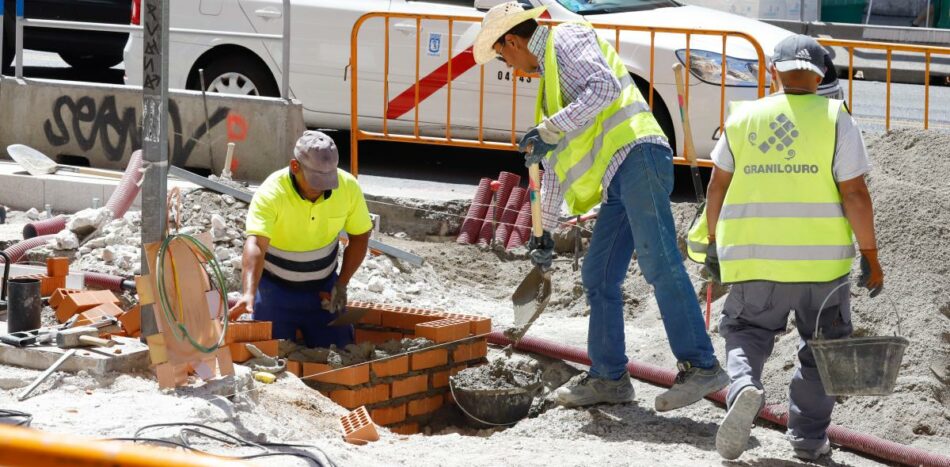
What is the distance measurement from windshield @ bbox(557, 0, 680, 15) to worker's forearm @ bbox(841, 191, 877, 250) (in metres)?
5.20

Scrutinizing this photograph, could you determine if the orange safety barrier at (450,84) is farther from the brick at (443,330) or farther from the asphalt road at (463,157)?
the brick at (443,330)

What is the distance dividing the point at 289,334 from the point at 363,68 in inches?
153

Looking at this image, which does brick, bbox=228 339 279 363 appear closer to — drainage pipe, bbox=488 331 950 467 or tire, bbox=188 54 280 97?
drainage pipe, bbox=488 331 950 467

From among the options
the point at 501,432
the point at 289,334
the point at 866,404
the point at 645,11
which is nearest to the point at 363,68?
the point at 645,11

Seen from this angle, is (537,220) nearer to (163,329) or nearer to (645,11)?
(163,329)

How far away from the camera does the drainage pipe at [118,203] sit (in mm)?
8375

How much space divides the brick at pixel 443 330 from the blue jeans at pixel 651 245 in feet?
3.10

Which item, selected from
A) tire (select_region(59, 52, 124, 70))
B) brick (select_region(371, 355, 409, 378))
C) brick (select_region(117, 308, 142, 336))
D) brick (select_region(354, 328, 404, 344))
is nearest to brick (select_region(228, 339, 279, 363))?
brick (select_region(371, 355, 409, 378))

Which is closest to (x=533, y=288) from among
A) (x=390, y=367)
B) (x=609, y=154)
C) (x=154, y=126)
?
(x=390, y=367)

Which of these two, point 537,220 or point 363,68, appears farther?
point 363,68

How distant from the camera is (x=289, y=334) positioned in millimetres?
6551

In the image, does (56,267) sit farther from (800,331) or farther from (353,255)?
(800,331)

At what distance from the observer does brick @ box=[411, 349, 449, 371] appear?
20.9 feet

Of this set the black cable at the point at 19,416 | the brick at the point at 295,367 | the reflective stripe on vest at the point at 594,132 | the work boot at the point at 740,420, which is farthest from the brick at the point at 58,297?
the work boot at the point at 740,420
